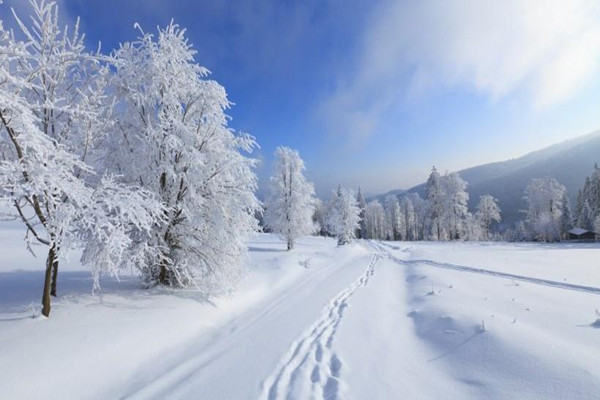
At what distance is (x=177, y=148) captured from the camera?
859 cm

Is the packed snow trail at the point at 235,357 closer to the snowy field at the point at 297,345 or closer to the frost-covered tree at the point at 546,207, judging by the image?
the snowy field at the point at 297,345

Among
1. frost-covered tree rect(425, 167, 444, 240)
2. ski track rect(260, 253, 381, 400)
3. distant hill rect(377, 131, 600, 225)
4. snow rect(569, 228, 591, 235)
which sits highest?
distant hill rect(377, 131, 600, 225)

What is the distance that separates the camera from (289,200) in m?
31.4

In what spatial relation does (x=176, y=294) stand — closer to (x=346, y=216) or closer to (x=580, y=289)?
(x=580, y=289)

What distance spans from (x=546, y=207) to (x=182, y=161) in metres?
69.5

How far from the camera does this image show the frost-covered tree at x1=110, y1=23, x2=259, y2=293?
8.59 meters

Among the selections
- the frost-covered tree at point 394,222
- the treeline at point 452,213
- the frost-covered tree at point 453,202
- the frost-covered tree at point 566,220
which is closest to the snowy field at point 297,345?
the treeline at point 452,213

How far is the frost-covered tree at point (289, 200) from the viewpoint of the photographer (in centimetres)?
3133

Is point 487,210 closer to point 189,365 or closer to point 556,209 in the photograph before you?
point 556,209

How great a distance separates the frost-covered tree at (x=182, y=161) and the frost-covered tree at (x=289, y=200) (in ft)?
69.0

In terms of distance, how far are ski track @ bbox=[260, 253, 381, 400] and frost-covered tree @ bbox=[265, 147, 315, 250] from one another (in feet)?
78.8

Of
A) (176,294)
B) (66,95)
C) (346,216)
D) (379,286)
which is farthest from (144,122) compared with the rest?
(346,216)

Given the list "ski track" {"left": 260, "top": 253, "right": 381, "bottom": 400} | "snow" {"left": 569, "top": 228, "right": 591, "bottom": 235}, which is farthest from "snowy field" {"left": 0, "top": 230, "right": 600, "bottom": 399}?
"snow" {"left": 569, "top": 228, "right": 591, "bottom": 235}

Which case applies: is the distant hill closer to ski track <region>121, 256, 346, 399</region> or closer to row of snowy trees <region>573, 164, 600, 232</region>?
row of snowy trees <region>573, 164, 600, 232</region>
